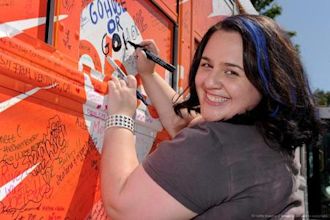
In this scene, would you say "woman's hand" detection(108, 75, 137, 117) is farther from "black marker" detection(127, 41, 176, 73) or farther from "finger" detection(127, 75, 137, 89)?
"black marker" detection(127, 41, 176, 73)

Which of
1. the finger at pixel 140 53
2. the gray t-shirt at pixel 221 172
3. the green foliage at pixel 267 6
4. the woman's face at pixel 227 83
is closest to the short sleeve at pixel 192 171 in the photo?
the gray t-shirt at pixel 221 172

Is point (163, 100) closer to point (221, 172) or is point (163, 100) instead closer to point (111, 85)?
point (111, 85)

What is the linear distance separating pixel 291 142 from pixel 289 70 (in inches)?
8.2

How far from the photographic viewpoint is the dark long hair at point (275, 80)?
4.69 ft

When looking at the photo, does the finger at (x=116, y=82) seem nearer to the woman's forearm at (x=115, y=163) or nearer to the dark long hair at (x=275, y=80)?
the woman's forearm at (x=115, y=163)

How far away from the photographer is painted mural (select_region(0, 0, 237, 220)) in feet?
3.66

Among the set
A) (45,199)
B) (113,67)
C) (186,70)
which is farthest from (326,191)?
(45,199)

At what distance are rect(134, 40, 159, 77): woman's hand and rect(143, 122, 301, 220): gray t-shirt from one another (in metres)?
0.48

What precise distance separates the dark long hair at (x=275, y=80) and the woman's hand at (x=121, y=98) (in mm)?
316

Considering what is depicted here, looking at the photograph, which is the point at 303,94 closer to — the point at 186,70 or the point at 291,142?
the point at 291,142

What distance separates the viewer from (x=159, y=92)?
189 centimetres

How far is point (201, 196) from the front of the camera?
1278 millimetres

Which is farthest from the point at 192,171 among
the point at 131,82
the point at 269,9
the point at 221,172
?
the point at 269,9

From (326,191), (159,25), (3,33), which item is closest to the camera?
(3,33)
